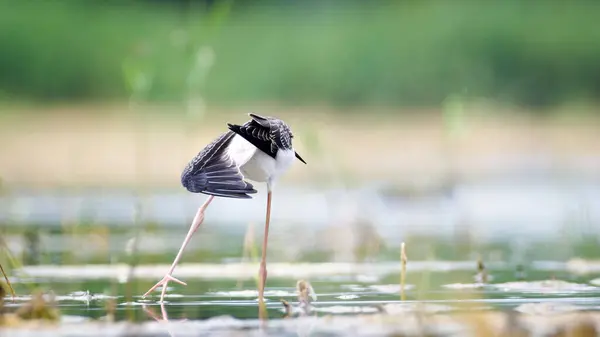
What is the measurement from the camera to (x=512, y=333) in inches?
177

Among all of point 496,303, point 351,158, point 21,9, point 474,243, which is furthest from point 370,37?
point 496,303

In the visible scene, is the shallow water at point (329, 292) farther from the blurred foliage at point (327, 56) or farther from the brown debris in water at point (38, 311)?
the blurred foliage at point (327, 56)

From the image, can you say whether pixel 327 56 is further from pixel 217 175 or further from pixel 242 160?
pixel 217 175

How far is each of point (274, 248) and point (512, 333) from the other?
15.6ft

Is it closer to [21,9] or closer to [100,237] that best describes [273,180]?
[100,237]

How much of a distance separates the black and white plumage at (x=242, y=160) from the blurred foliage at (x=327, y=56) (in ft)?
40.7

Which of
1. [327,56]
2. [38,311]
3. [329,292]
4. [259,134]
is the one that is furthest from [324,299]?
[327,56]

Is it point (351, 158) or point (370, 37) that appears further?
point (370, 37)

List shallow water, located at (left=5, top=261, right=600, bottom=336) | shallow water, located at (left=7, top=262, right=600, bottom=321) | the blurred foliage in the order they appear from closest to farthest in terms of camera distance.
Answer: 1. shallow water, located at (left=5, top=261, right=600, bottom=336)
2. shallow water, located at (left=7, top=262, right=600, bottom=321)
3. the blurred foliage

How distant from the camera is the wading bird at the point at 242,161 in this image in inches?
223

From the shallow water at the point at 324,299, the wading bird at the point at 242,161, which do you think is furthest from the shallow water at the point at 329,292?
the wading bird at the point at 242,161

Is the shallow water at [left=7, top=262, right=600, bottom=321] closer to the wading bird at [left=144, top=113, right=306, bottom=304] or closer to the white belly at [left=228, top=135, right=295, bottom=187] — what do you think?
the wading bird at [left=144, top=113, right=306, bottom=304]

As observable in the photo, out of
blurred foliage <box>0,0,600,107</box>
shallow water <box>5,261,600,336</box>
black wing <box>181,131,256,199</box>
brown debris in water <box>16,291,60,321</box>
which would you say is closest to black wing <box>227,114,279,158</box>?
black wing <box>181,131,256,199</box>

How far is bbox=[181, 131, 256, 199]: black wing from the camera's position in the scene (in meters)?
5.63
